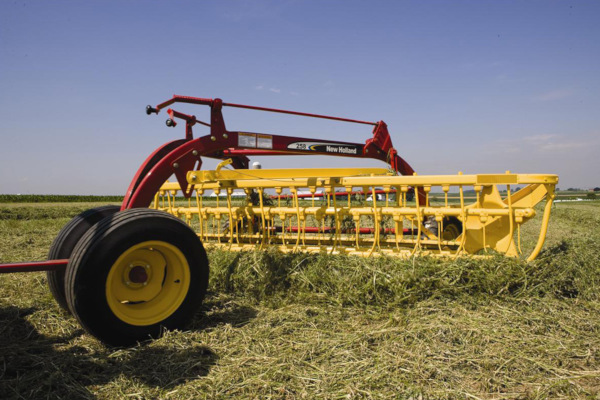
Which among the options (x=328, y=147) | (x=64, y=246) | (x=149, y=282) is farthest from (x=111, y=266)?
(x=328, y=147)

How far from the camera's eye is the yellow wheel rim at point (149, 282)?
10.2ft

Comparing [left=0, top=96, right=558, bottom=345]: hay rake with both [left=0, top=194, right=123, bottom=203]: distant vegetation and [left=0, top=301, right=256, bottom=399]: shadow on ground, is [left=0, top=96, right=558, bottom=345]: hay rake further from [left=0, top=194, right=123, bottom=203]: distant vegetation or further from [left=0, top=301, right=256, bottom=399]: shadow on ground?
[left=0, top=194, right=123, bottom=203]: distant vegetation

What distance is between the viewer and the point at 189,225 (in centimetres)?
465

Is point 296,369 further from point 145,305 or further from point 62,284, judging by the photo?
point 62,284

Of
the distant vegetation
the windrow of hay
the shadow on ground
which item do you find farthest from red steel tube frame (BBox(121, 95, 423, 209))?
the distant vegetation

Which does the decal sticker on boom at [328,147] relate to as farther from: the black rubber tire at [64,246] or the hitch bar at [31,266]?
the hitch bar at [31,266]

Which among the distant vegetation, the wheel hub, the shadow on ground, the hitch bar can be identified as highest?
the distant vegetation

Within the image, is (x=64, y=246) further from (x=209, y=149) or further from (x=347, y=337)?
(x=347, y=337)

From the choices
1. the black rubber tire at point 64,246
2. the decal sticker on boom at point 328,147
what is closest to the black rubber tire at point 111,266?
the black rubber tire at point 64,246

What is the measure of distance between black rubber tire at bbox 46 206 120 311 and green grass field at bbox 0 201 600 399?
26cm

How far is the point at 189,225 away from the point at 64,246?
1352 millimetres

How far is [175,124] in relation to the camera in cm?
454

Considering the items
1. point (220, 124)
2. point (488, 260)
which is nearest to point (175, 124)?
point (220, 124)

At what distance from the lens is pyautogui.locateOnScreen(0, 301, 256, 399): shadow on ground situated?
2.36 meters
